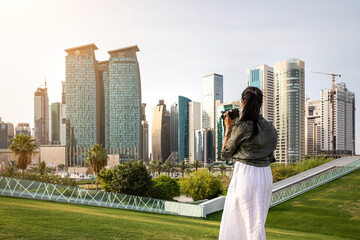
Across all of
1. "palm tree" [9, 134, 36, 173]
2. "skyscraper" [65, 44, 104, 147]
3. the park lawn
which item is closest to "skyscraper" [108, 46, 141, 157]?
"skyscraper" [65, 44, 104, 147]

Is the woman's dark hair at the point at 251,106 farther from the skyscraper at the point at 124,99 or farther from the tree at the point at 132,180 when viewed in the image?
the skyscraper at the point at 124,99

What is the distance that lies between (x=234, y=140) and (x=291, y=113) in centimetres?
17765

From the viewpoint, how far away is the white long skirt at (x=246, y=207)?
362cm

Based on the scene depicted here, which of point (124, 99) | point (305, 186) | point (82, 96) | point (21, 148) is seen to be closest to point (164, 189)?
point (305, 186)

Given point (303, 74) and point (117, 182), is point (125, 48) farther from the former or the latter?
point (117, 182)

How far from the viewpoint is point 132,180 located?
38.8m

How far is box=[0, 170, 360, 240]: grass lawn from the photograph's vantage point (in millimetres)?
9902

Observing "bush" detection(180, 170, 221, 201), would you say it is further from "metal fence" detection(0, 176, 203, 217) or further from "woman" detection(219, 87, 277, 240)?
"woman" detection(219, 87, 277, 240)

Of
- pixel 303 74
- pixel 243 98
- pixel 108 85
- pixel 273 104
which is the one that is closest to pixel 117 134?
pixel 108 85

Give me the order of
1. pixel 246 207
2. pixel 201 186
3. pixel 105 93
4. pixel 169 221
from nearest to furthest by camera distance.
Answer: pixel 246 207, pixel 169 221, pixel 201 186, pixel 105 93

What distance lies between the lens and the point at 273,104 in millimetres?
182875

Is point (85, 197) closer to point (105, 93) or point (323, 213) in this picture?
point (323, 213)

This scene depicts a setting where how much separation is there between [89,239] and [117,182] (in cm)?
3096

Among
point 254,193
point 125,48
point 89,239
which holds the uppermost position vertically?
point 125,48
